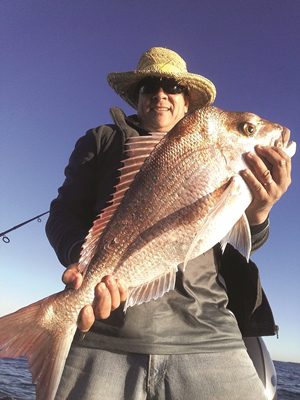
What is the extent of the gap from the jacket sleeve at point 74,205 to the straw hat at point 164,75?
0.97 meters

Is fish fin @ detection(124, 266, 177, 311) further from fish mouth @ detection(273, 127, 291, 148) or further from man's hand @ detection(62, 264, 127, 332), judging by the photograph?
fish mouth @ detection(273, 127, 291, 148)

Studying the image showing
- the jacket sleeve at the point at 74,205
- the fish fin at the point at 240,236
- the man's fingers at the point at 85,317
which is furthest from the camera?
the jacket sleeve at the point at 74,205

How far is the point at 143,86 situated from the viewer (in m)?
4.67

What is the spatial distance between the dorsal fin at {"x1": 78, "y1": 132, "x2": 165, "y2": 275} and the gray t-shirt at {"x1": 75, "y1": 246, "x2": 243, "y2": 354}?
0.57m

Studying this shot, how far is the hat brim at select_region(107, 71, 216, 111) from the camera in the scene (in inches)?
180

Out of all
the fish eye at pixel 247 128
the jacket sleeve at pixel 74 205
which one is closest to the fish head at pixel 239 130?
the fish eye at pixel 247 128

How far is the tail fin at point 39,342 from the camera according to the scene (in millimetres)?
2596

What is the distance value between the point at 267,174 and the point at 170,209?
0.80m

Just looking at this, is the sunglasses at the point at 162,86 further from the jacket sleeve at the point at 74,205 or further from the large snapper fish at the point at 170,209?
the large snapper fish at the point at 170,209

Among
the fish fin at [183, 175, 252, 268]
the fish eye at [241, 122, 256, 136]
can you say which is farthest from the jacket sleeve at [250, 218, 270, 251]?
the fish eye at [241, 122, 256, 136]

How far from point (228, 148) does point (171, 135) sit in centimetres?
45

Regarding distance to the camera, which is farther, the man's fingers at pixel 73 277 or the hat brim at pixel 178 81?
the hat brim at pixel 178 81

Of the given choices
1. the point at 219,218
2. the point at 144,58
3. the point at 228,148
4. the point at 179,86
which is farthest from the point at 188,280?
the point at 144,58

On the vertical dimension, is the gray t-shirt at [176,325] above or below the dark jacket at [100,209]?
below
